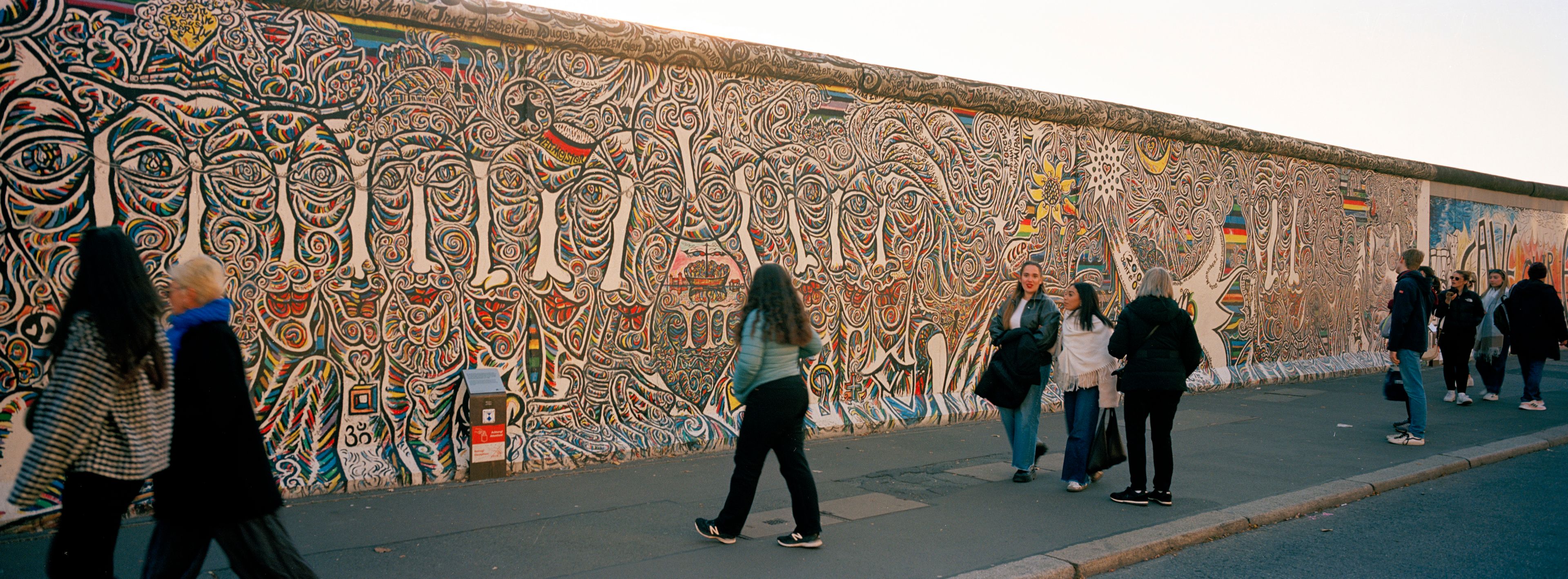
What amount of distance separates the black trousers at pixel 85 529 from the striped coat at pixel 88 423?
49mm

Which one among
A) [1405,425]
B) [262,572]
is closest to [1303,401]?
[1405,425]

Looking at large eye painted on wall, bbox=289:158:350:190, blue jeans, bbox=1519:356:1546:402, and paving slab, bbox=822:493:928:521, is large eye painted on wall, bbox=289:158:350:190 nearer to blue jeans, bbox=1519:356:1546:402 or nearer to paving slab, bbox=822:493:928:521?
paving slab, bbox=822:493:928:521

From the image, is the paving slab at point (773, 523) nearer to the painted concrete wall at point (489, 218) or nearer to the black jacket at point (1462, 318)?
the painted concrete wall at point (489, 218)

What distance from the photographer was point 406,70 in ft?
22.6

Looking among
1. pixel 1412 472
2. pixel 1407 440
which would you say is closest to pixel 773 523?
pixel 1412 472

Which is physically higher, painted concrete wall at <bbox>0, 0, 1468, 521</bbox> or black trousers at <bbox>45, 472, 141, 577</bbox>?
painted concrete wall at <bbox>0, 0, 1468, 521</bbox>

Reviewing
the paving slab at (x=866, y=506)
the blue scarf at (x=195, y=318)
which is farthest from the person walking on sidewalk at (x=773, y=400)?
the blue scarf at (x=195, y=318)

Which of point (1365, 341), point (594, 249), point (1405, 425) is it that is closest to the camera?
point (594, 249)

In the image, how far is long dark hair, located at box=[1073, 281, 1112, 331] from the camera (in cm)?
704

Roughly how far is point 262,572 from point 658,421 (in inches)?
173

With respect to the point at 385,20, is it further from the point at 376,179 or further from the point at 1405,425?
the point at 1405,425

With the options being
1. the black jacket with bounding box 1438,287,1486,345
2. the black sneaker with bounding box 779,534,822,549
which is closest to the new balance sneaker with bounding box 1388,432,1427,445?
the black jacket with bounding box 1438,287,1486,345

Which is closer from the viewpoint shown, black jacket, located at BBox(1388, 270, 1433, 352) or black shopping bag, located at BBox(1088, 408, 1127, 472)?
black shopping bag, located at BBox(1088, 408, 1127, 472)

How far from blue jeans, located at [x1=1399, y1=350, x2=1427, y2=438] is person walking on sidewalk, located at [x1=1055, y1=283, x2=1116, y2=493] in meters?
3.91
